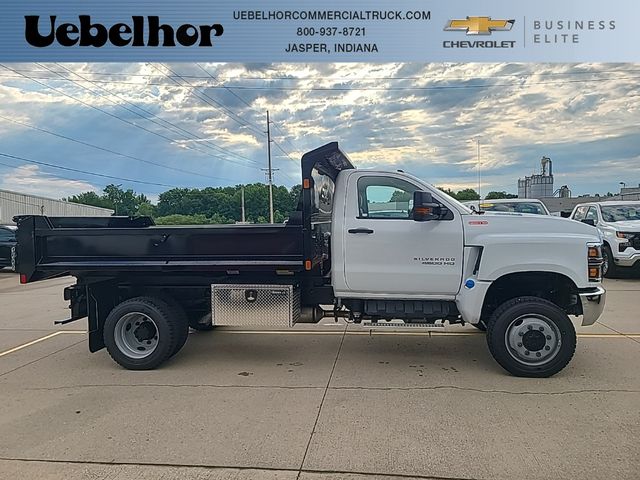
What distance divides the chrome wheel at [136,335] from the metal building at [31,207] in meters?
27.5

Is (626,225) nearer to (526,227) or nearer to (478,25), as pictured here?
(478,25)

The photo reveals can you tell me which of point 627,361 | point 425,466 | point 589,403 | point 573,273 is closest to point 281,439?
point 425,466

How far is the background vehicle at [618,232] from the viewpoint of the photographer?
12.8 metres

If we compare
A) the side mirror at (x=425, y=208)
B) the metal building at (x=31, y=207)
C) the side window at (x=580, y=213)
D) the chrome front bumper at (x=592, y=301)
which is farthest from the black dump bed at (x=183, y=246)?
the metal building at (x=31, y=207)

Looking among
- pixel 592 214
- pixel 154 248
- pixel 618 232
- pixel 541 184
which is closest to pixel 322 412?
pixel 154 248

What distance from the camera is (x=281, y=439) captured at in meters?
4.15

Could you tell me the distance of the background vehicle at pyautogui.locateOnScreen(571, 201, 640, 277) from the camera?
12.8m

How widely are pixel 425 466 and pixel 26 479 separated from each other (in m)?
2.72

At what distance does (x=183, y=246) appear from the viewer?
6062mm

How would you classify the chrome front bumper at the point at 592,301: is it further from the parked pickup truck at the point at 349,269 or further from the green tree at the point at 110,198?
the green tree at the point at 110,198

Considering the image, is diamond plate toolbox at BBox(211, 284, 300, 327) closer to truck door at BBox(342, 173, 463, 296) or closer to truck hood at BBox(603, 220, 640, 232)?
truck door at BBox(342, 173, 463, 296)

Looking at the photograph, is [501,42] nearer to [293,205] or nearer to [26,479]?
[293,205]

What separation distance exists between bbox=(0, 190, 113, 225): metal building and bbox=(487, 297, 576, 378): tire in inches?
1173

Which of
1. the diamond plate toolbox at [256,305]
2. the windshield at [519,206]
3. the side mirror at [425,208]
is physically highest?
the windshield at [519,206]
